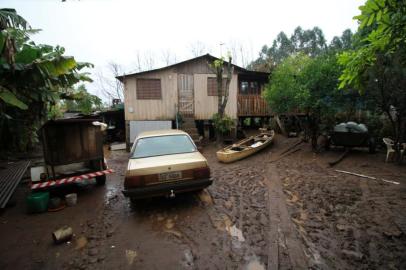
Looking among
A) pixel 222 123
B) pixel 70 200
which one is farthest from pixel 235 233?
pixel 222 123

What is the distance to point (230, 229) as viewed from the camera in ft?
12.6

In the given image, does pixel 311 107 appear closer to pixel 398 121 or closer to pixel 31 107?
pixel 398 121

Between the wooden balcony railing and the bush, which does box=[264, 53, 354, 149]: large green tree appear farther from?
the wooden balcony railing

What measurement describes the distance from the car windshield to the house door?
28.9 feet

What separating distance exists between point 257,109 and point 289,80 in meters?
5.17

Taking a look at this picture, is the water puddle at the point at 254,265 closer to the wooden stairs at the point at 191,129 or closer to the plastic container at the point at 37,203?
the plastic container at the point at 37,203

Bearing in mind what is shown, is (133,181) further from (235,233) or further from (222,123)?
(222,123)

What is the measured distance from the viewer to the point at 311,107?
32.9 feet

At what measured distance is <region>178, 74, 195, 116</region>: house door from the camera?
14055 millimetres

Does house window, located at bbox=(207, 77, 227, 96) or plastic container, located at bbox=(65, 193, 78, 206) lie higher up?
house window, located at bbox=(207, 77, 227, 96)

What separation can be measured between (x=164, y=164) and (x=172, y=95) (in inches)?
402

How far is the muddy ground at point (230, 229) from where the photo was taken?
3041 millimetres

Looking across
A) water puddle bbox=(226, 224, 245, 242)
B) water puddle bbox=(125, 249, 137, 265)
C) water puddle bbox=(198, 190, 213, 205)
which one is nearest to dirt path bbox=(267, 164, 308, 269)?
water puddle bbox=(226, 224, 245, 242)

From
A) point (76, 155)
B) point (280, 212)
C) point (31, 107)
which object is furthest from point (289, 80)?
point (31, 107)
